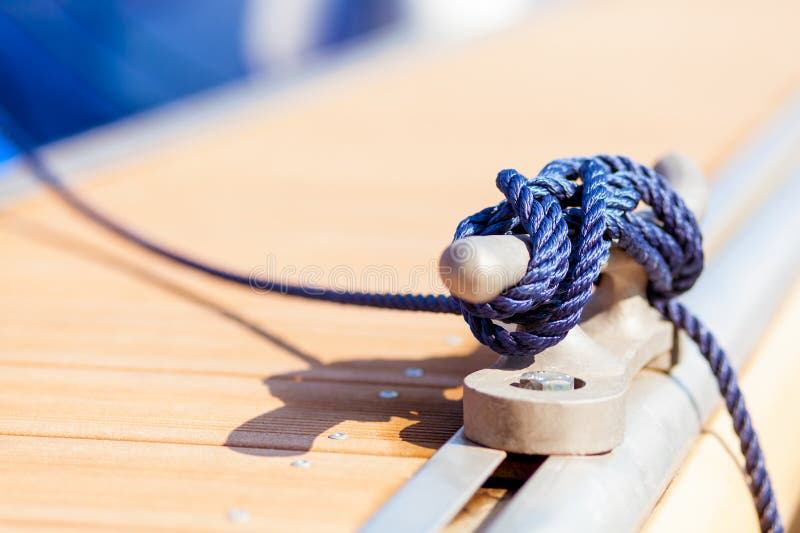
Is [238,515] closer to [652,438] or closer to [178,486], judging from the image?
[178,486]

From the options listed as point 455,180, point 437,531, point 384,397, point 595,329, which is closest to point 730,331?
point 595,329

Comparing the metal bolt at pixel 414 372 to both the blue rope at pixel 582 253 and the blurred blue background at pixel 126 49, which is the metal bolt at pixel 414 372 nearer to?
the blue rope at pixel 582 253

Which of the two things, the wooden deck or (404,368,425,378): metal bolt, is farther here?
(404,368,425,378): metal bolt

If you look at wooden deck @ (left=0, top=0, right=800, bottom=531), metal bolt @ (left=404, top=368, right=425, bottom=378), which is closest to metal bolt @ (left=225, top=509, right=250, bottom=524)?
wooden deck @ (left=0, top=0, right=800, bottom=531)

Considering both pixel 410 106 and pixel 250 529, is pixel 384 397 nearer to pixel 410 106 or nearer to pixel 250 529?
pixel 250 529

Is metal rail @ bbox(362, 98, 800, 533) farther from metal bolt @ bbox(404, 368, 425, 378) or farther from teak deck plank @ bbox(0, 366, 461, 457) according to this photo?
metal bolt @ bbox(404, 368, 425, 378)

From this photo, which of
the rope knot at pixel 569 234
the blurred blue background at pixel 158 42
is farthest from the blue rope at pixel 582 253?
the blurred blue background at pixel 158 42
